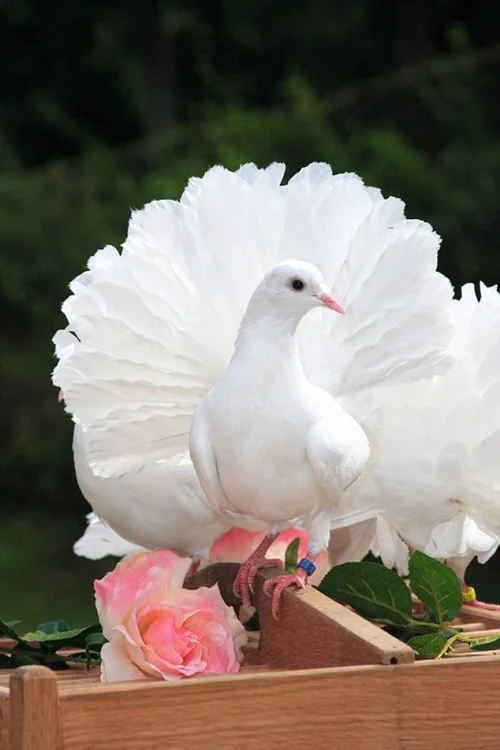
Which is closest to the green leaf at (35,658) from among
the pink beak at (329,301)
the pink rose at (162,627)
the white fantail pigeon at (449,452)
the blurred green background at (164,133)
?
the pink rose at (162,627)

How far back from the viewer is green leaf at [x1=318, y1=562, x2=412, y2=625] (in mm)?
1188

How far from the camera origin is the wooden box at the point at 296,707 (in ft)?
2.96

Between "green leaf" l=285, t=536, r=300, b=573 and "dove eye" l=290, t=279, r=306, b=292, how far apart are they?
255 millimetres

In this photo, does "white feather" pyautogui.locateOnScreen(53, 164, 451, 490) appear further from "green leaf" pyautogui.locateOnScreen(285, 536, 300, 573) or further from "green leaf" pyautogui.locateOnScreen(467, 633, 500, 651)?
"green leaf" pyautogui.locateOnScreen(467, 633, 500, 651)

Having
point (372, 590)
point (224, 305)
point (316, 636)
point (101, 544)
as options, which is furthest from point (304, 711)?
point (101, 544)

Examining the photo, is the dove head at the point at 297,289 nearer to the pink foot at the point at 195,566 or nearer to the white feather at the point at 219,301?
the white feather at the point at 219,301

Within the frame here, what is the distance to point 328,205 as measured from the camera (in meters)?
1.34

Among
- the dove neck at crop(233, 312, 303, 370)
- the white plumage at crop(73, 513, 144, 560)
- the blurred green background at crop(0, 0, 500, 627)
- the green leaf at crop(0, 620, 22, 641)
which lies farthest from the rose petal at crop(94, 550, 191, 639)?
the blurred green background at crop(0, 0, 500, 627)

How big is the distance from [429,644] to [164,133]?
5462 millimetres

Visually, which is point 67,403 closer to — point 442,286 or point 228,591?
point 228,591

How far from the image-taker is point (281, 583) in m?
1.19

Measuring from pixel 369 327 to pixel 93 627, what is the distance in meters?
0.41

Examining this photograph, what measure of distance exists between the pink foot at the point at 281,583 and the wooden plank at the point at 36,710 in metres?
0.32

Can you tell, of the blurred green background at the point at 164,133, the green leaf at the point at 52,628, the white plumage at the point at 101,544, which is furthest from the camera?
the blurred green background at the point at 164,133
